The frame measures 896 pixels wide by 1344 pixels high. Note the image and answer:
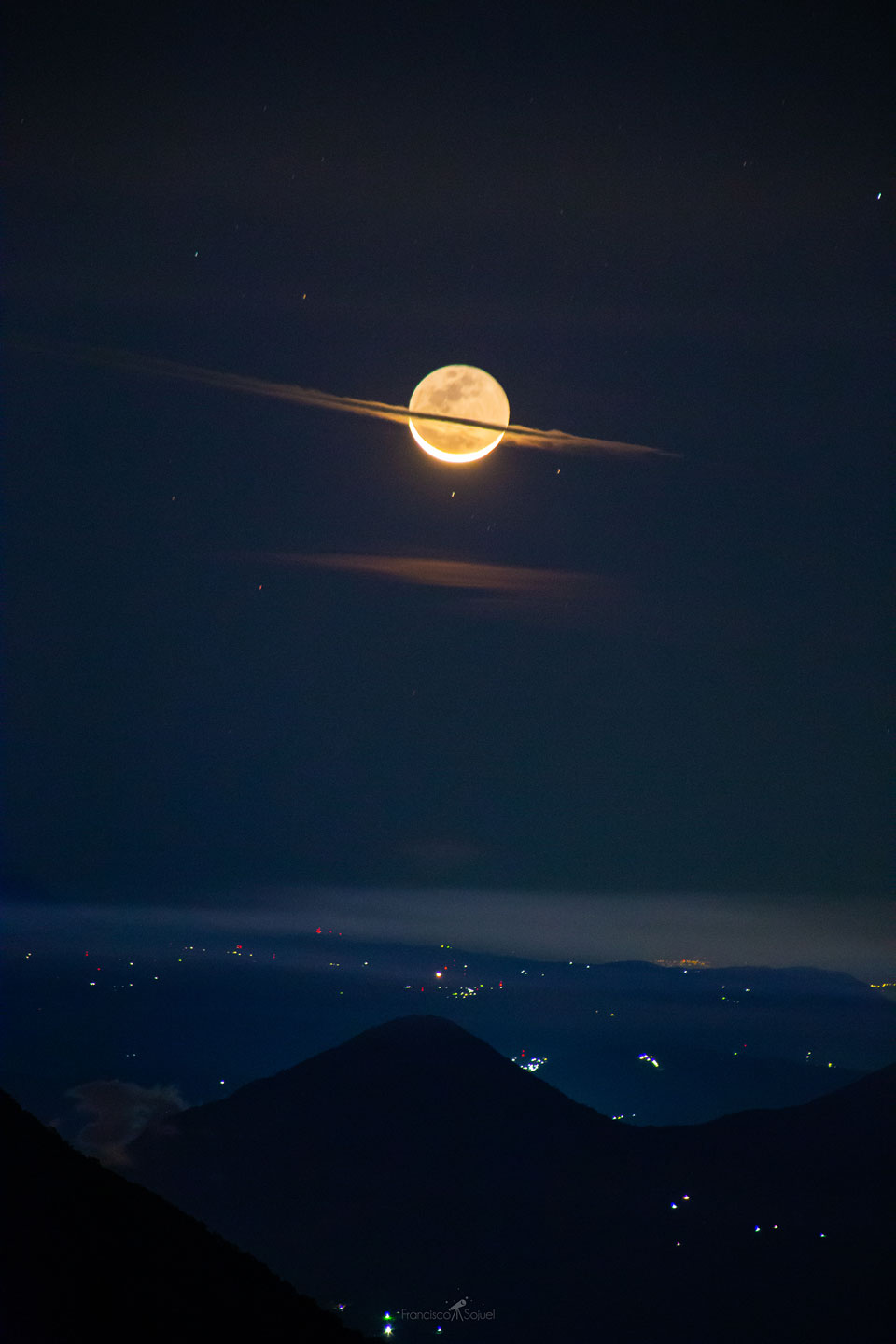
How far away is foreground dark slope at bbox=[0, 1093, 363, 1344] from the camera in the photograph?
87.0 feet

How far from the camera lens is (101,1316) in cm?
2684

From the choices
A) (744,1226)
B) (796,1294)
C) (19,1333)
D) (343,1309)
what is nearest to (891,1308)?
(796,1294)

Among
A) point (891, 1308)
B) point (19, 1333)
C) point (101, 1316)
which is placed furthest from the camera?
point (891, 1308)

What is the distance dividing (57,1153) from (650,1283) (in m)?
187

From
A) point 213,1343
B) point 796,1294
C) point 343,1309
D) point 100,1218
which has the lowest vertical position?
point 343,1309

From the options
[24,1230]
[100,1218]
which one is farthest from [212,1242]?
[24,1230]

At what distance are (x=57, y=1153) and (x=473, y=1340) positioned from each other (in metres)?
171

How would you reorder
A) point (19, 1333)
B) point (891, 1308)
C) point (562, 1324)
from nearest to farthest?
point (19, 1333)
point (891, 1308)
point (562, 1324)

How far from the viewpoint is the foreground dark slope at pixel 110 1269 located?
87.0 ft

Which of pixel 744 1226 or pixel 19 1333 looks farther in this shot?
pixel 744 1226

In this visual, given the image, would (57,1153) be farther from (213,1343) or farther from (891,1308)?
(891,1308)

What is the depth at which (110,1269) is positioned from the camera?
96.8 feet

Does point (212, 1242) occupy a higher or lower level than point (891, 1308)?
higher

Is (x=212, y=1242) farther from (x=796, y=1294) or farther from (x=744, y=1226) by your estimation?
(x=744, y=1226)
